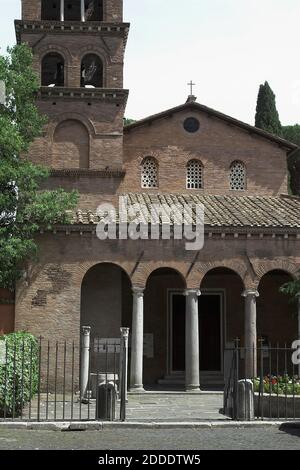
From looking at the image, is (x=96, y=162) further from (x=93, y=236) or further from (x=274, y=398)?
(x=274, y=398)

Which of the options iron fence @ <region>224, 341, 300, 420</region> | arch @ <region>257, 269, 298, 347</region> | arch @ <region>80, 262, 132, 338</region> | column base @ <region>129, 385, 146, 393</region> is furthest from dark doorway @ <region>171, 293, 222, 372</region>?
iron fence @ <region>224, 341, 300, 420</region>

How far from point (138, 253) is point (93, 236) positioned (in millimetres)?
1438

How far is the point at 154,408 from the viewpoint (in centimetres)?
1802

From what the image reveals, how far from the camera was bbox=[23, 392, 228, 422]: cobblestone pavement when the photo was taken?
1507 centimetres

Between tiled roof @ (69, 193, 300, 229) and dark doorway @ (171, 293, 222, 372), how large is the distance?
328 cm

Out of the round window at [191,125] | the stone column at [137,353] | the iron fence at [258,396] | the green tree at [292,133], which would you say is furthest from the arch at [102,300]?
the green tree at [292,133]

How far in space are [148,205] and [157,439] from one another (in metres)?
12.5

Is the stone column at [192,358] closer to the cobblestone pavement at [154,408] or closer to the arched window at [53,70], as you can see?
the cobblestone pavement at [154,408]

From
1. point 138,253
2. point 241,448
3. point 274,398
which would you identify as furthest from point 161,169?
point 241,448

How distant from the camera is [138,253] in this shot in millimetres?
22359

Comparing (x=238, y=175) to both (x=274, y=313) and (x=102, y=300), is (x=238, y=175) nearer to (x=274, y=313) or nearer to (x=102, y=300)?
(x=274, y=313)

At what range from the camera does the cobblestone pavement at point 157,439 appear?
1159 centimetres

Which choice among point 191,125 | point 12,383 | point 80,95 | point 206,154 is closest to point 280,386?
point 12,383

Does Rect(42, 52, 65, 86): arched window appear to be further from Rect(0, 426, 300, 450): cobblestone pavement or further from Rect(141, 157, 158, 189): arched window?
Rect(0, 426, 300, 450): cobblestone pavement
